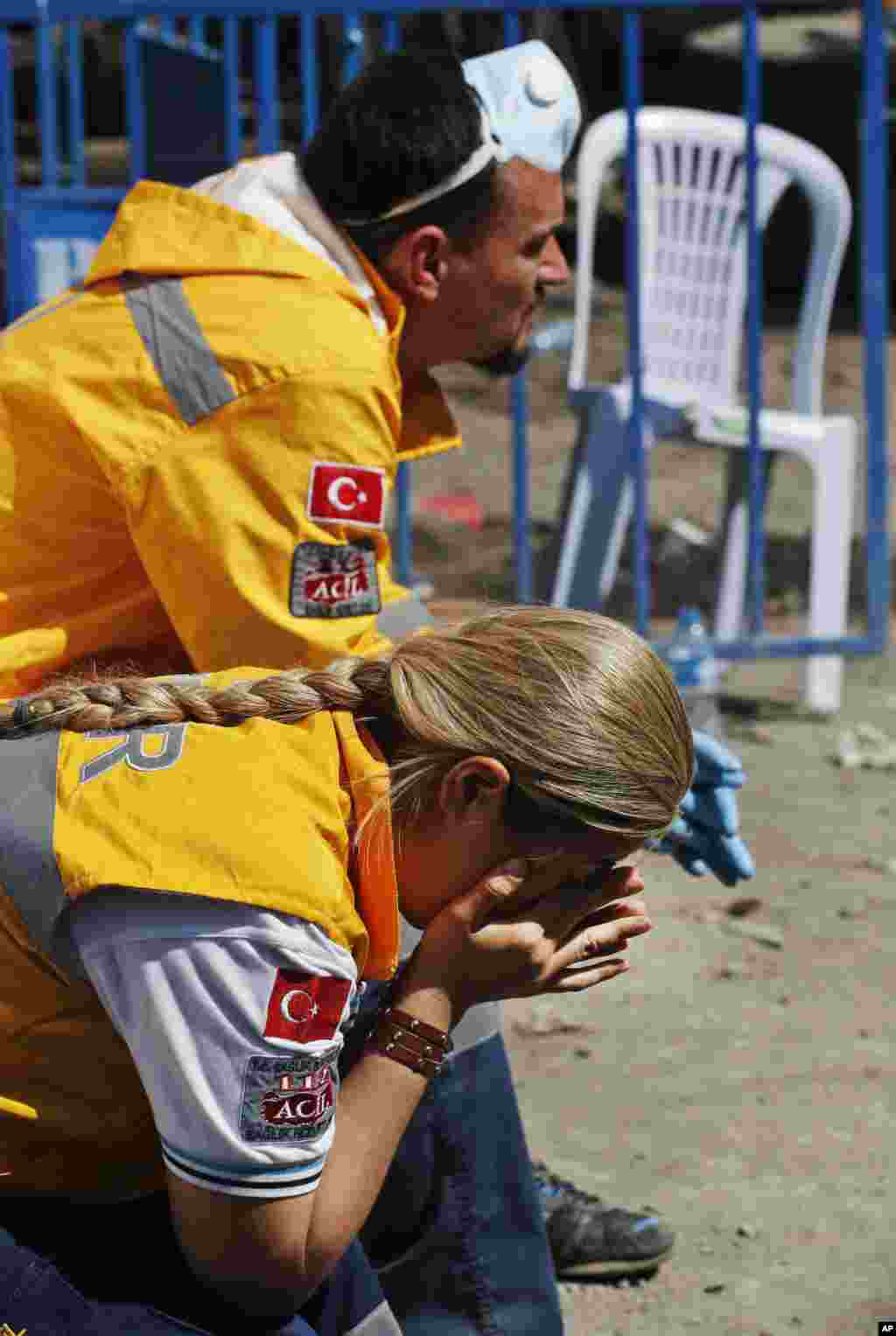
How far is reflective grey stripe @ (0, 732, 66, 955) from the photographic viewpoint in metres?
1.59

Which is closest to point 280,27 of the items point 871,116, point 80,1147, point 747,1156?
point 871,116

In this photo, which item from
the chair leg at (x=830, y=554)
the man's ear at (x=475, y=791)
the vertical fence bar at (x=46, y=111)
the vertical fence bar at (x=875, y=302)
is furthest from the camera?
the vertical fence bar at (x=46, y=111)

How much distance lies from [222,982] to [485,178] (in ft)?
4.24

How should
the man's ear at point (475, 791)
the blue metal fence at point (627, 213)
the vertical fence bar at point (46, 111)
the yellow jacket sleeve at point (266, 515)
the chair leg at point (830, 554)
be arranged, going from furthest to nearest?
1. the vertical fence bar at point (46, 111)
2. the chair leg at point (830, 554)
3. the blue metal fence at point (627, 213)
4. the yellow jacket sleeve at point (266, 515)
5. the man's ear at point (475, 791)

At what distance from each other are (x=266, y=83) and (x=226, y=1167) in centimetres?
360

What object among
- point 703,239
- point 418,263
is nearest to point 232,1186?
point 418,263

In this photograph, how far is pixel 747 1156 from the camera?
2.83m

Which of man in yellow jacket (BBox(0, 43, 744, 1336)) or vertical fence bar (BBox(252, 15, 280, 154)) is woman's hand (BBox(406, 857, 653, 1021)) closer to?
man in yellow jacket (BBox(0, 43, 744, 1336))

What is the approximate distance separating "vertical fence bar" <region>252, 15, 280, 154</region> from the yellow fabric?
2501mm

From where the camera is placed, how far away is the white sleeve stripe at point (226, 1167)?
1568mm

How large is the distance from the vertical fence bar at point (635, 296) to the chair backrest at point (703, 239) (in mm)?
559

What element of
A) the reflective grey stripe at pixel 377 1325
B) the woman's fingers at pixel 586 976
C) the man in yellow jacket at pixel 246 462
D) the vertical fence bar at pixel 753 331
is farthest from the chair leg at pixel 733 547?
the reflective grey stripe at pixel 377 1325

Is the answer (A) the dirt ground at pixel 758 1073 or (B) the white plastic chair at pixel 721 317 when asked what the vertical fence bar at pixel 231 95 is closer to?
(B) the white plastic chair at pixel 721 317

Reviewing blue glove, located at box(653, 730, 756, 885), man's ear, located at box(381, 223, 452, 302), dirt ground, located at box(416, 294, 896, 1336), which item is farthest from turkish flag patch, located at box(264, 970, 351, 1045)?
man's ear, located at box(381, 223, 452, 302)
